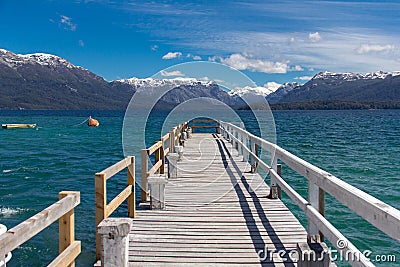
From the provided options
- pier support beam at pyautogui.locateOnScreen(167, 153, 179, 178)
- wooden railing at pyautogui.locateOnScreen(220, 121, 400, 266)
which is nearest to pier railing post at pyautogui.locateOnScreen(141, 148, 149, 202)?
wooden railing at pyautogui.locateOnScreen(220, 121, 400, 266)

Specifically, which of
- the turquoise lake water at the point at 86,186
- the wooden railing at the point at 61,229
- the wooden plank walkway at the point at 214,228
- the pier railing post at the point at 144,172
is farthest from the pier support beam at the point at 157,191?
the wooden railing at the point at 61,229

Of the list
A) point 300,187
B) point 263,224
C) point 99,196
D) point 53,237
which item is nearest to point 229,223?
point 263,224

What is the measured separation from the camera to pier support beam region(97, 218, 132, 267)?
13.1 ft

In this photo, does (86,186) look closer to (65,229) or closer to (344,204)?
(65,229)

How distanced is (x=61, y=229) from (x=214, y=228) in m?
2.66

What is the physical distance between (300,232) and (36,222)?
3.93m

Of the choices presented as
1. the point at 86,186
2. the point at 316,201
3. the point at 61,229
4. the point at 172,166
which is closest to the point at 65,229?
the point at 61,229

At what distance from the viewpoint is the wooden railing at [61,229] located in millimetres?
2850

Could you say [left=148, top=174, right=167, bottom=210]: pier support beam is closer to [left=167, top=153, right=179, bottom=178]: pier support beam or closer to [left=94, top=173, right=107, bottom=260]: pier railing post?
[left=94, top=173, right=107, bottom=260]: pier railing post

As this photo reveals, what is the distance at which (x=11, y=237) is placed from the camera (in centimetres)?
284

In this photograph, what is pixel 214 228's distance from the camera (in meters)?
6.24

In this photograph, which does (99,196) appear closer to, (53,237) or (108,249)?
(108,249)

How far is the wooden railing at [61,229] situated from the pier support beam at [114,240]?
33 cm

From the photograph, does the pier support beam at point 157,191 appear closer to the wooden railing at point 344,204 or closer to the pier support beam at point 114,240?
the wooden railing at point 344,204
